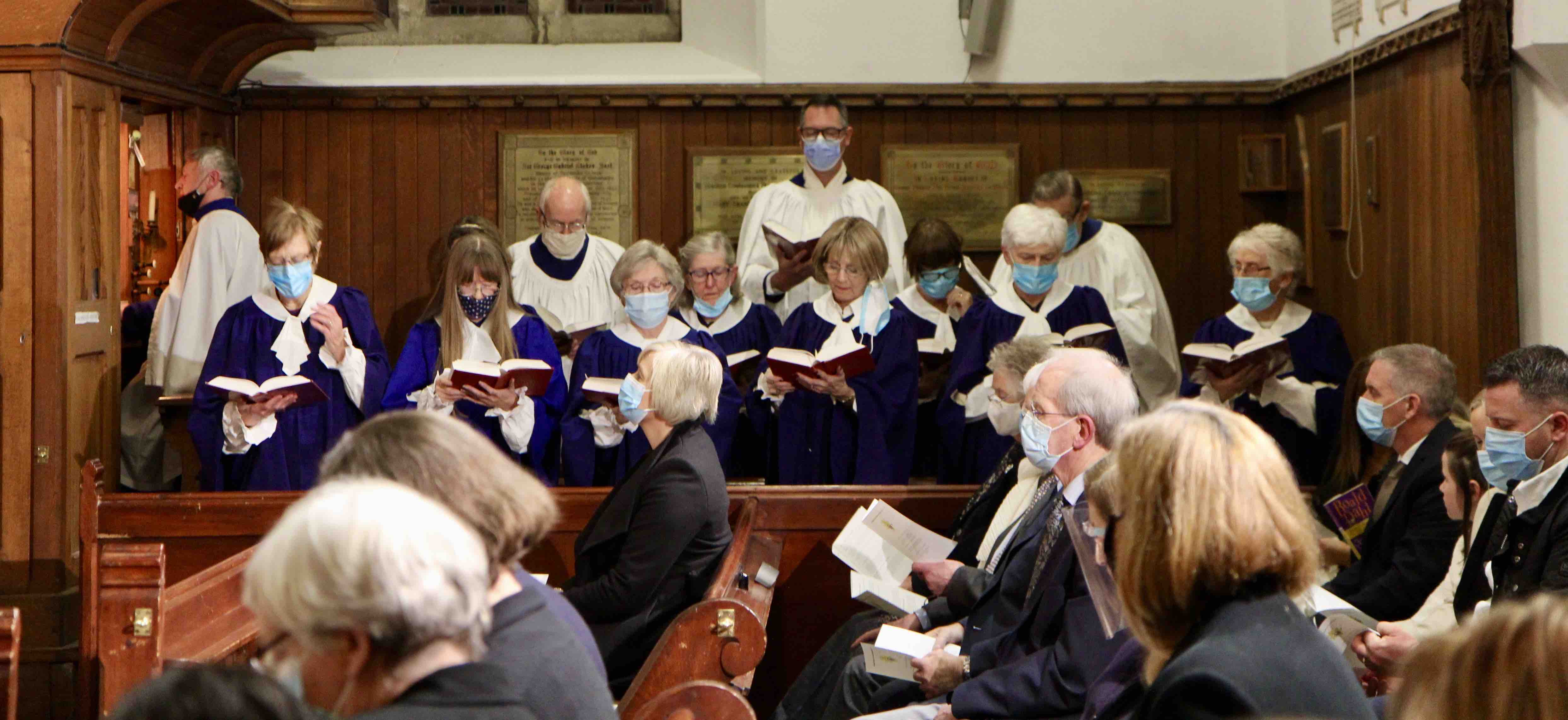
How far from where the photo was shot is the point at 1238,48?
8375mm

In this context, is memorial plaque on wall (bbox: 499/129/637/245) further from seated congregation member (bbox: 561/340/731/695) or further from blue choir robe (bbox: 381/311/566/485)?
seated congregation member (bbox: 561/340/731/695)

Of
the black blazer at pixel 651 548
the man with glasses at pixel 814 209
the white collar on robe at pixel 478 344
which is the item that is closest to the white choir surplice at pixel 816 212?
the man with glasses at pixel 814 209

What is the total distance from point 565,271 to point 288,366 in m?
1.86

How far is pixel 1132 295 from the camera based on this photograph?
7.26m

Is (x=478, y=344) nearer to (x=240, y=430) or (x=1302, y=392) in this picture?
(x=240, y=430)

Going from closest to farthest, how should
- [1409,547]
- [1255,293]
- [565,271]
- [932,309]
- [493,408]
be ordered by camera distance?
[1409,547], [493,408], [1255,293], [932,309], [565,271]

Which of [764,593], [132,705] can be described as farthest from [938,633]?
[132,705]

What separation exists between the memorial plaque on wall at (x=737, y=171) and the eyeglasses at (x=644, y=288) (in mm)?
2466

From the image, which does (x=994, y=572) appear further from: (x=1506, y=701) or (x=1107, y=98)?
(x=1107, y=98)

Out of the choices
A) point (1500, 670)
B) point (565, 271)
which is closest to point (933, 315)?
point (565, 271)

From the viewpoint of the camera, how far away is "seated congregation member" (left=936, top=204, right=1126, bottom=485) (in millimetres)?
6133

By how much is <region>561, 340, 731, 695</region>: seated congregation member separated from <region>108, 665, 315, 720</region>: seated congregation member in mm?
2684

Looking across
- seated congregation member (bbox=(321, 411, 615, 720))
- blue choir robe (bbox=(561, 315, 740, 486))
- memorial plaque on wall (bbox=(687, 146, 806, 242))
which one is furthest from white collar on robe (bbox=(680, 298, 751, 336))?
seated congregation member (bbox=(321, 411, 615, 720))

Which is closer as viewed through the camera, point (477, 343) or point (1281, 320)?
point (477, 343)
